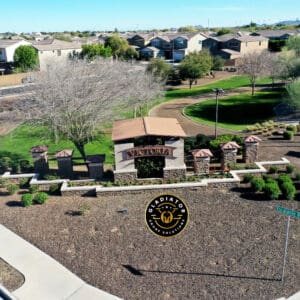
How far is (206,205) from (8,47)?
253ft

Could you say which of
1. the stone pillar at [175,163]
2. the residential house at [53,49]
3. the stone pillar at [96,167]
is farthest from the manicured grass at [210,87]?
the residential house at [53,49]

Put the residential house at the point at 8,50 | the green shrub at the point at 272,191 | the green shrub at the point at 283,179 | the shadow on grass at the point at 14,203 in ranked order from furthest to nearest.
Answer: the residential house at the point at 8,50
the green shrub at the point at 283,179
the shadow on grass at the point at 14,203
the green shrub at the point at 272,191

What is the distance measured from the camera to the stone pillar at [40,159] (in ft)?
73.6

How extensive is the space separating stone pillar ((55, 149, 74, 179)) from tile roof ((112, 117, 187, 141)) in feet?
10.0

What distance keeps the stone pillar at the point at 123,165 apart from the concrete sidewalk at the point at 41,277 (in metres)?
6.49

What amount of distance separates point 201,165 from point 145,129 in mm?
3858

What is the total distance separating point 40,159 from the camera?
22.5m

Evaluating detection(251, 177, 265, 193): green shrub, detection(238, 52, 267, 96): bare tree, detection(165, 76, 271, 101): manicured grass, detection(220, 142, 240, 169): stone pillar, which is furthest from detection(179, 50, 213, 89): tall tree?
detection(251, 177, 265, 193): green shrub

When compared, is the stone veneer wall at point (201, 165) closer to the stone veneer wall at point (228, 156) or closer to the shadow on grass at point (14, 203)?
the stone veneer wall at point (228, 156)

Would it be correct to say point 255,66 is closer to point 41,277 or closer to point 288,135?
point 288,135

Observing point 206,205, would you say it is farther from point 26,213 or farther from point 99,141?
point 99,141

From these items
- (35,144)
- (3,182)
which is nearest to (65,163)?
(3,182)

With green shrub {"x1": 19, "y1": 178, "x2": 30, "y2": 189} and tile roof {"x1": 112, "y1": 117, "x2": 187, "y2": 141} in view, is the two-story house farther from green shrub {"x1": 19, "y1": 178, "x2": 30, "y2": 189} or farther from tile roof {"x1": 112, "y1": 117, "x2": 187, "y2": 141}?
green shrub {"x1": 19, "y1": 178, "x2": 30, "y2": 189}

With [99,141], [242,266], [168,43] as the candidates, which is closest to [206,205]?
[242,266]
